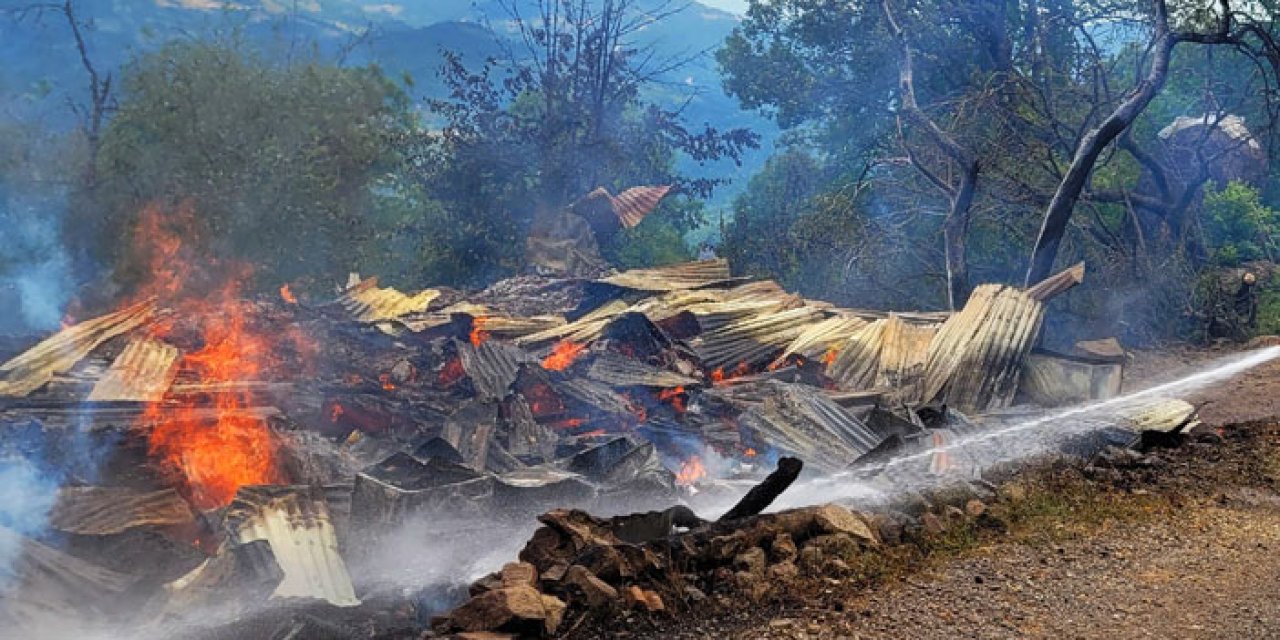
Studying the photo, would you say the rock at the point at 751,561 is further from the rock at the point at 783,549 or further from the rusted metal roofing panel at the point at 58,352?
the rusted metal roofing panel at the point at 58,352

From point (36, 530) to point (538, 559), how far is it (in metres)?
2.70

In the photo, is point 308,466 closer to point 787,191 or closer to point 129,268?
point 129,268

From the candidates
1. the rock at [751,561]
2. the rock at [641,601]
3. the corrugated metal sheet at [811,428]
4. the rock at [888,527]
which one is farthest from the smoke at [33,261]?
the rock at [888,527]

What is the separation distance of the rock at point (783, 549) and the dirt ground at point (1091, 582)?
170 millimetres

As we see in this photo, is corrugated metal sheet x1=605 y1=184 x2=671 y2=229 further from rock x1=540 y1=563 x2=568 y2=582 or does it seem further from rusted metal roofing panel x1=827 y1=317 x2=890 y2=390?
rock x1=540 y1=563 x2=568 y2=582

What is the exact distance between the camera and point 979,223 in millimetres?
14906

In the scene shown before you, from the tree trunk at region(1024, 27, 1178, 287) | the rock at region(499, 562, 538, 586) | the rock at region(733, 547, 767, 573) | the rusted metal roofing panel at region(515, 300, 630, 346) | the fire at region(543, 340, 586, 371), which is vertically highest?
the tree trunk at region(1024, 27, 1178, 287)

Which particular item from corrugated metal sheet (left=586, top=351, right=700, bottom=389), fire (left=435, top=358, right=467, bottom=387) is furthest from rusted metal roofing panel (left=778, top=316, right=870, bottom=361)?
fire (left=435, top=358, right=467, bottom=387)

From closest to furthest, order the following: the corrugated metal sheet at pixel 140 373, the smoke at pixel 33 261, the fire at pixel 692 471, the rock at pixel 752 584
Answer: the rock at pixel 752 584 < the corrugated metal sheet at pixel 140 373 < the fire at pixel 692 471 < the smoke at pixel 33 261

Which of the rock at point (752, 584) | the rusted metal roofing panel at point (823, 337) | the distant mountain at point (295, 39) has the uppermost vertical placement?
the distant mountain at point (295, 39)

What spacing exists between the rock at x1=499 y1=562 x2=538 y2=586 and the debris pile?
0.01 m

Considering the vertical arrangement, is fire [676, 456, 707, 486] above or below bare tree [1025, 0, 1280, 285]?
below

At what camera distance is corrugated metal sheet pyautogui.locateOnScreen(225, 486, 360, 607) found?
4.36 m

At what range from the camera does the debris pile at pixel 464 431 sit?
414cm
